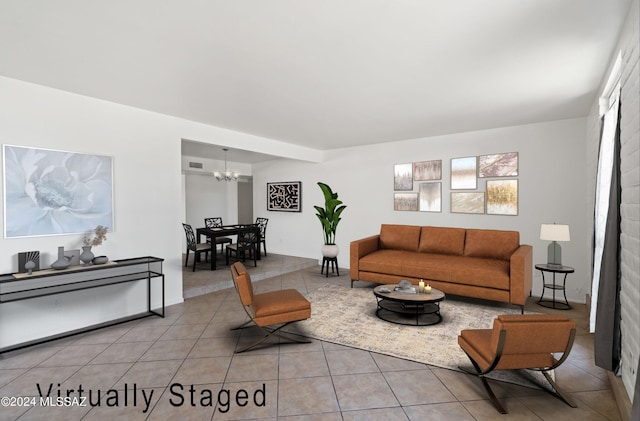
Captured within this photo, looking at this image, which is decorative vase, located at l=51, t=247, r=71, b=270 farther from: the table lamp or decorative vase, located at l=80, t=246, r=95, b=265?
the table lamp

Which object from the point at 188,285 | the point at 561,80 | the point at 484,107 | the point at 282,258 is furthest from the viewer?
the point at 282,258

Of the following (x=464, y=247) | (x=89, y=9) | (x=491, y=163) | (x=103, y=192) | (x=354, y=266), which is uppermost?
(x=89, y=9)

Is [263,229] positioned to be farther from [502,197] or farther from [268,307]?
[502,197]

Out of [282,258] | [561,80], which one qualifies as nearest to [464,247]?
[561,80]

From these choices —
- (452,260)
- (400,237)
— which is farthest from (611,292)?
(400,237)

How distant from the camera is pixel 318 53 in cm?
254

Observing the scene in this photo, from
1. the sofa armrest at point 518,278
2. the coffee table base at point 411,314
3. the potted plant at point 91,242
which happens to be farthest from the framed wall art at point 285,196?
the sofa armrest at point 518,278

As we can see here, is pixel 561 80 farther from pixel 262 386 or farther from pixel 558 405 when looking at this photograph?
pixel 262 386

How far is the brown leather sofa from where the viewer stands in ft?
13.2

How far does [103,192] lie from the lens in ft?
12.3

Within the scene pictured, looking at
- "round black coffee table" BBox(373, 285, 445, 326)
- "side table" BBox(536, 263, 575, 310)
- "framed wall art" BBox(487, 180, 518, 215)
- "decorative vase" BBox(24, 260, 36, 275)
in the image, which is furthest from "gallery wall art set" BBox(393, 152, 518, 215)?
"decorative vase" BBox(24, 260, 36, 275)

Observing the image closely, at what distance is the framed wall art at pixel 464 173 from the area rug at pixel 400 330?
206 cm

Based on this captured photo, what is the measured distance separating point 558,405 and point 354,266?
3239 mm

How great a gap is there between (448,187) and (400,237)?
128 centimetres
